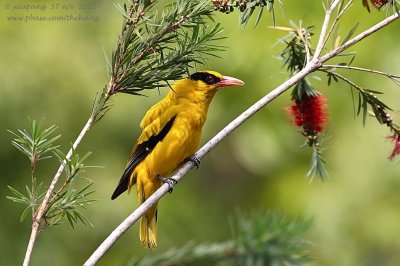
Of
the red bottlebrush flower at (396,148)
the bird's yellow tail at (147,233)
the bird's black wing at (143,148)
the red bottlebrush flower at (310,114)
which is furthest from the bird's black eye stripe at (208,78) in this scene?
the red bottlebrush flower at (396,148)

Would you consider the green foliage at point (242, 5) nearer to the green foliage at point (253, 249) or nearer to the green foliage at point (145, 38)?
the green foliage at point (145, 38)

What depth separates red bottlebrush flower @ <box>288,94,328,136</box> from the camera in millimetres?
2676

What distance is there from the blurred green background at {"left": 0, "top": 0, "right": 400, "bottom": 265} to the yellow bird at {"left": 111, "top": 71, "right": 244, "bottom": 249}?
4.32ft

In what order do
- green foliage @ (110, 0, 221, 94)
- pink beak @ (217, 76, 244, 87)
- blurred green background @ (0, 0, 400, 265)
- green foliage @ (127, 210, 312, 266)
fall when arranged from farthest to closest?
blurred green background @ (0, 0, 400, 265), pink beak @ (217, 76, 244, 87), green foliage @ (110, 0, 221, 94), green foliage @ (127, 210, 312, 266)

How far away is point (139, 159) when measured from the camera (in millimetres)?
3758

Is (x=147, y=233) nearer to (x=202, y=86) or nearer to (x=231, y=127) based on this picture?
(x=202, y=86)

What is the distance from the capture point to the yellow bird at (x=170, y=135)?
12.0 feet

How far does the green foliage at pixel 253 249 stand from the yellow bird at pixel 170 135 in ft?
5.62

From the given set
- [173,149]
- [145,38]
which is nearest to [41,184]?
[145,38]

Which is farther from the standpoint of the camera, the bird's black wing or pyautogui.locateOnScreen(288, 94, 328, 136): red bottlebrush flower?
the bird's black wing

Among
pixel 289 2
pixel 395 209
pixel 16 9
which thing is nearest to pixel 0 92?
pixel 16 9

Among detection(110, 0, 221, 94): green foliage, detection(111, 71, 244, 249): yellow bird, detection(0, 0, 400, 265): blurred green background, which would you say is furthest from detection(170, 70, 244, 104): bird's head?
detection(110, 0, 221, 94): green foliage

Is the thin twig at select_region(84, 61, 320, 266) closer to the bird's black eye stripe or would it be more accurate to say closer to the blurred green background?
the bird's black eye stripe

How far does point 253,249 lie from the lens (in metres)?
1.86
